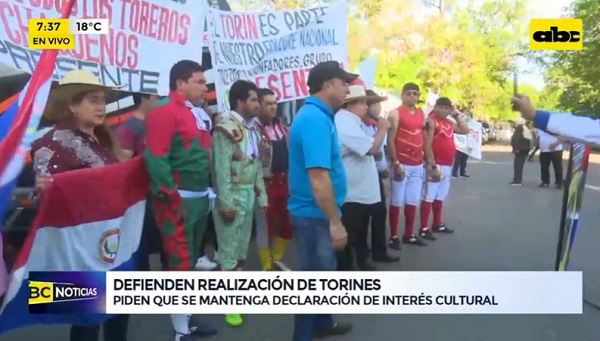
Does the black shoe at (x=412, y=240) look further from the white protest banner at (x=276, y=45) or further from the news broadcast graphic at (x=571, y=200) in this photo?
the white protest banner at (x=276, y=45)

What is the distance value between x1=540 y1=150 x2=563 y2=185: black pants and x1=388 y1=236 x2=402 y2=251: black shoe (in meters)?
0.57

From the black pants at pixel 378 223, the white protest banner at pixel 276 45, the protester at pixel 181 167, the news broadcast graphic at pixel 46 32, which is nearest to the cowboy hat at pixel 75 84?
the news broadcast graphic at pixel 46 32

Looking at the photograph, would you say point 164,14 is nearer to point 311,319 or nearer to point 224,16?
point 224,16

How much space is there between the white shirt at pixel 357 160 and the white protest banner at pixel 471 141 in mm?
490

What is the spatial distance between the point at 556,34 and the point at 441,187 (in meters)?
0.70

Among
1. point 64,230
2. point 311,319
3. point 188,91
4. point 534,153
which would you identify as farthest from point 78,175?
point 534,153

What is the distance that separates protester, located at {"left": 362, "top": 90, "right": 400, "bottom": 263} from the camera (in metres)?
2.96

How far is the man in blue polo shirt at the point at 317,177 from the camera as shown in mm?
2826

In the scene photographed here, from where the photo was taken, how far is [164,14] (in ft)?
9.13

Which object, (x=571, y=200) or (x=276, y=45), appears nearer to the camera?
(x=276, y=45)

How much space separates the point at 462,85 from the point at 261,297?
0.98 meters

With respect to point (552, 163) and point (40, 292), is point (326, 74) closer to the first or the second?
point (552, 163)

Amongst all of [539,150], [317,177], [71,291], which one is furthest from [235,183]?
[539,150]

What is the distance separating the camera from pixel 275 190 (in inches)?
130
